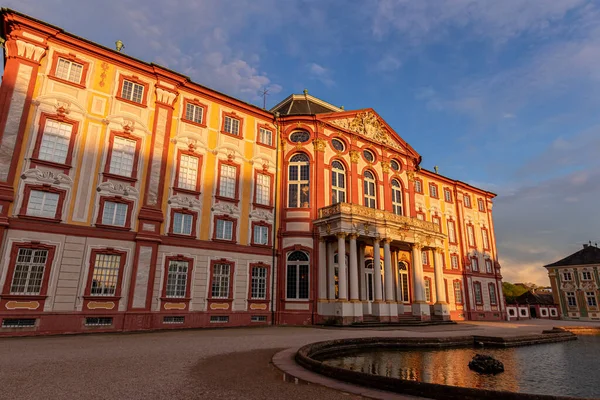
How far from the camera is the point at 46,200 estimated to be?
65.5 feet

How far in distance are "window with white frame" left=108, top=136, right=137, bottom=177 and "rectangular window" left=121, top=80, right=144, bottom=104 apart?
3.00 m

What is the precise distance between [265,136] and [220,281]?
12684 millimetres

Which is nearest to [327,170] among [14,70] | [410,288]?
[410,288]

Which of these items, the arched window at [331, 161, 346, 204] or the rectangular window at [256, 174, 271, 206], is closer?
the rectangular window at [256, 174, 271, 206]

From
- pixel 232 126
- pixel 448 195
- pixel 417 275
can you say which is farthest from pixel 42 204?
pixel 448 195

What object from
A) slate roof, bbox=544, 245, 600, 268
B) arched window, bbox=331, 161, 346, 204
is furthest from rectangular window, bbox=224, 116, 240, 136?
slate roof, bbox=544, 245, 600, 268

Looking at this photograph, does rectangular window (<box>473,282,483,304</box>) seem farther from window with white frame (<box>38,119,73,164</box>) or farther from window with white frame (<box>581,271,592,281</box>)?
window with white frame (<box>38,119,73,164</box>)

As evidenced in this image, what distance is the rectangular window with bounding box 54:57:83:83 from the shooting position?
21688mm

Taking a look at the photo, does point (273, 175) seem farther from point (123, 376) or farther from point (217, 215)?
point (123, 376)

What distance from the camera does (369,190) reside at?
3434 cm

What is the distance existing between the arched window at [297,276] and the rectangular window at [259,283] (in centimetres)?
192

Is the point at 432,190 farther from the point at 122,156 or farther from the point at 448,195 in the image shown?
the point at 122,156

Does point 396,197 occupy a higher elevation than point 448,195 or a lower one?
lower

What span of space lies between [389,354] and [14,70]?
24.4 meters
